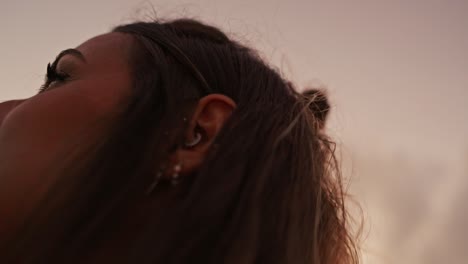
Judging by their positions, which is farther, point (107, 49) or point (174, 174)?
point (107, 49)

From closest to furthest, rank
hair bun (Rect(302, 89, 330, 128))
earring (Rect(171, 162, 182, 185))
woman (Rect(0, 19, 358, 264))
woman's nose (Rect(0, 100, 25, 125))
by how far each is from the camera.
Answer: woman (Rect(0, 19, 358, 264)), earring (Rect(171, 162, 182, 185)), woman's nose (Rect(0, 100, 25, 125)), hair bun (Rect(302, 89, 330, 128))

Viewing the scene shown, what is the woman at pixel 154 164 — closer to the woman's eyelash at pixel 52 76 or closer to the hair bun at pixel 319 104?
the woman's eyelash at pixel 52 76

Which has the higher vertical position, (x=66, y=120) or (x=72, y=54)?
(x=72, y=54)

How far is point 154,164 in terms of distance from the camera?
1.32 meters

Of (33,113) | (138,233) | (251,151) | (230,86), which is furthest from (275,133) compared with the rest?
(33,113)

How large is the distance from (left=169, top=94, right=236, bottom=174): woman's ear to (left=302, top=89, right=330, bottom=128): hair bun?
53cm

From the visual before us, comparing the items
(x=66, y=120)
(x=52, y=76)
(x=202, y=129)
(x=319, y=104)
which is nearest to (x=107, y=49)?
(x=52, y=76)

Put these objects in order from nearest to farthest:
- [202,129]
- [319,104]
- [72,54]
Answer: [202,129] → [72,54] → [319,104]

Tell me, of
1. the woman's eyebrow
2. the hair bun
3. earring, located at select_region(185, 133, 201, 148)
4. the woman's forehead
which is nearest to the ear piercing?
earring, located at select_region(185, 133, 201, 148)

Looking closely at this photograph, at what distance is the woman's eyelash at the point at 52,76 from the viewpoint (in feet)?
4.98

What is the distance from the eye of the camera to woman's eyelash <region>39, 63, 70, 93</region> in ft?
4.98

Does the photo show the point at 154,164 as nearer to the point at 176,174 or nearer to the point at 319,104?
the point at 176,174

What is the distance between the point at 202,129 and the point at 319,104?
2.30 ft

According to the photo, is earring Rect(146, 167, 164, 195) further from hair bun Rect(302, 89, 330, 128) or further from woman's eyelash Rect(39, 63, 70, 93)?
hair bun Rect(302, 89, 330, 128)
